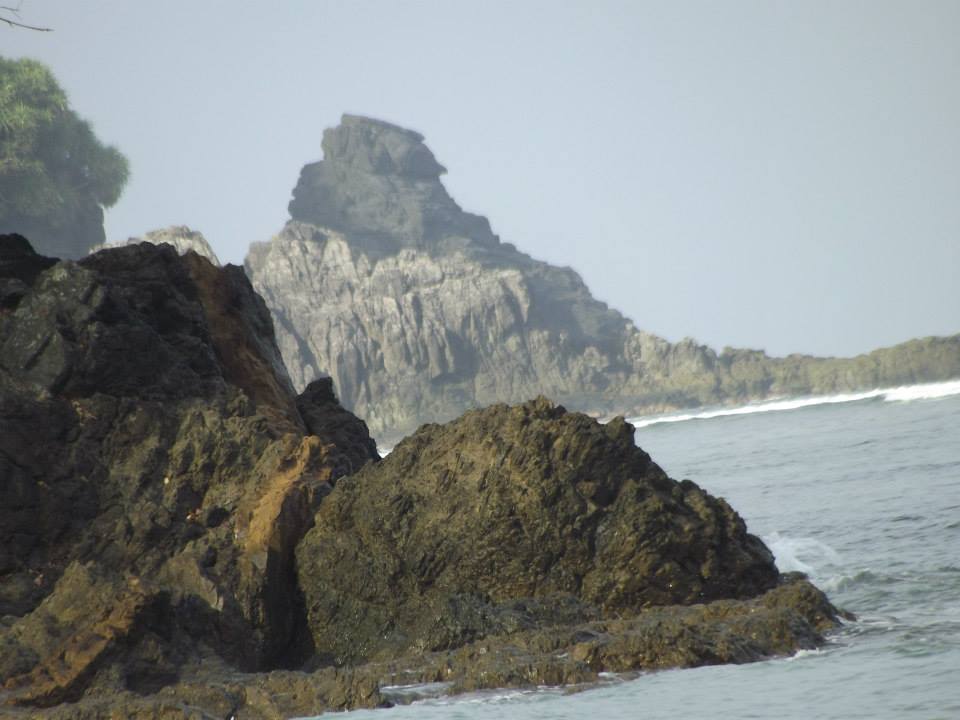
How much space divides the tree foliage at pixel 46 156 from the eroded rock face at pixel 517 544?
61.3 m

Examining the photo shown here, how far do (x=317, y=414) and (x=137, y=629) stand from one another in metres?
6.83

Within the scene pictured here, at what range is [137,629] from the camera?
28.5 ft

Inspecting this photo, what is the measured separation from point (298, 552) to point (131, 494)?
5.88 feet

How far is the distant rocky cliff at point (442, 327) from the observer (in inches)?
3332

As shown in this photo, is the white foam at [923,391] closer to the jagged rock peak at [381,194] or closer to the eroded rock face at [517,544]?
the eroded rock face at [517,544]

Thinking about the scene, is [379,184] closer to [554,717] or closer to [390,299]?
[390,299]

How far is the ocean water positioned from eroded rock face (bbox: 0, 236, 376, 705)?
229 centimetres

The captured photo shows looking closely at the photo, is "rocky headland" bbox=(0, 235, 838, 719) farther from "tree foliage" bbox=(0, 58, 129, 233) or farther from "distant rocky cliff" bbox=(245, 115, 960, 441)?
"distant rocky cliff" bbox=(245, 115, 960, 441)

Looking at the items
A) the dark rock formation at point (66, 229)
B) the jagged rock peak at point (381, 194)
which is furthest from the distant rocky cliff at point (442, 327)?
the dark rock formation at point (66, 229)

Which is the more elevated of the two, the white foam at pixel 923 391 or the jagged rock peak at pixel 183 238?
the jagged rock peak at pixel 183 238

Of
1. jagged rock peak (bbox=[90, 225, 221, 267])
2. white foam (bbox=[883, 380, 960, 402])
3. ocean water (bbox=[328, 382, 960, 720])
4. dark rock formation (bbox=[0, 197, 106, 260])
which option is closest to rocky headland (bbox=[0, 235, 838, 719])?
ocean water (bbox=[328, 382, 960, 720])

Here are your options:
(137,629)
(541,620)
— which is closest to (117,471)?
(137,629)

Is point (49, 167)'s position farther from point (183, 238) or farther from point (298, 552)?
point (298, 552)

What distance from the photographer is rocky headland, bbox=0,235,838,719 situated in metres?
8.27
